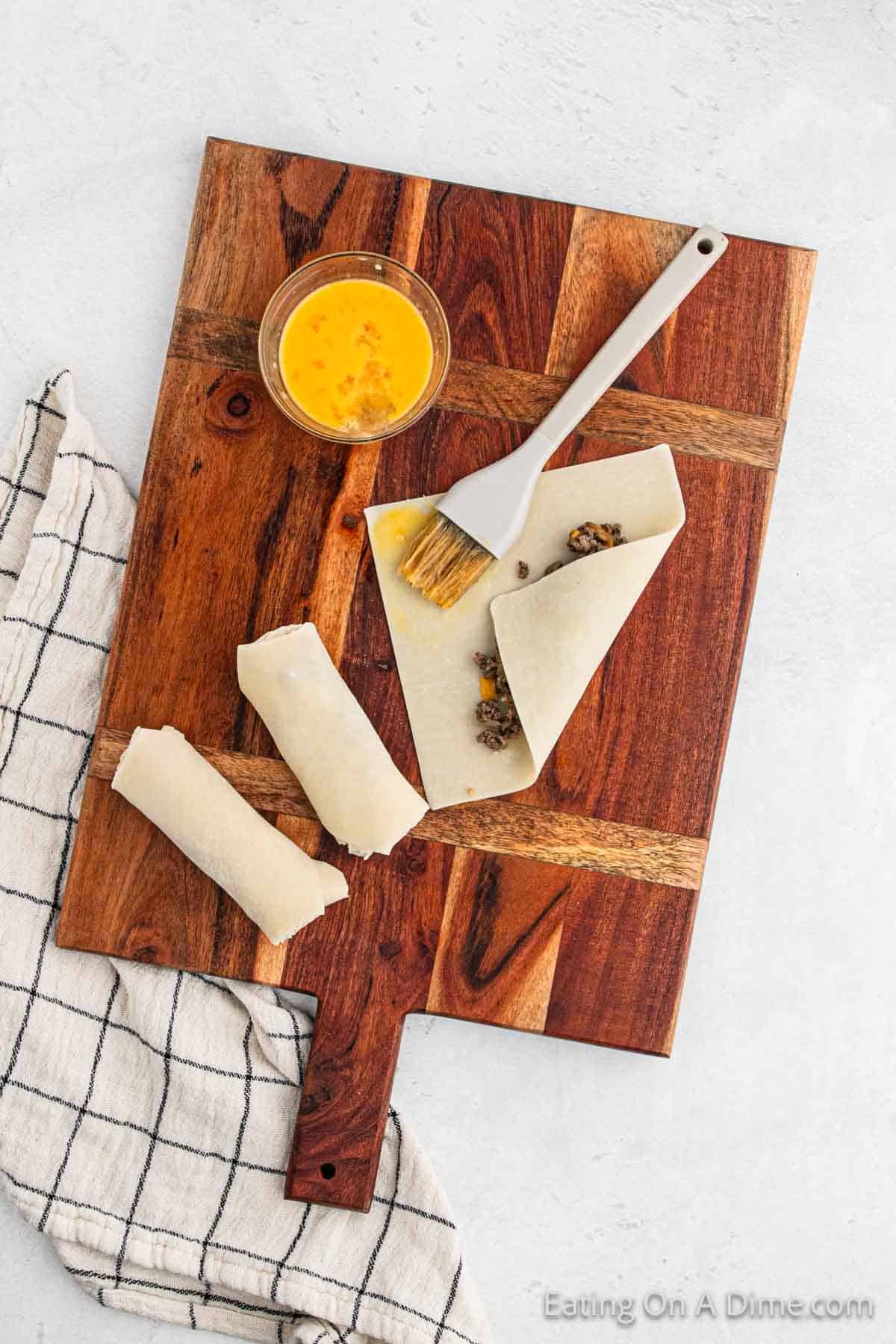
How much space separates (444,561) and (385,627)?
0.43 feet

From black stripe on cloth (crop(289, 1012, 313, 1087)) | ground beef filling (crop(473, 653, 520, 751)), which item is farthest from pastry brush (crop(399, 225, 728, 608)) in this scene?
black stripe on cloth (crop(289, 1012, 313, 1087))

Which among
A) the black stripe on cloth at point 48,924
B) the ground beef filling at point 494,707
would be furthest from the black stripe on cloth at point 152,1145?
the ground beef filling at point 494,707

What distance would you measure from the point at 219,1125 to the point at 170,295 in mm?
1260

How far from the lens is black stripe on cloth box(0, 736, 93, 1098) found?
159 cm

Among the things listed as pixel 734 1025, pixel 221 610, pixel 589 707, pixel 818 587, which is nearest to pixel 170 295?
pixel 221 610

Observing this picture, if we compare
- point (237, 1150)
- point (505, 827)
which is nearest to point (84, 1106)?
point (237, 1150)

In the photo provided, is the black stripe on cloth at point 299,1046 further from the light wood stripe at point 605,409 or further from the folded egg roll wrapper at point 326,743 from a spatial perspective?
the light wood stripe at point 605,409

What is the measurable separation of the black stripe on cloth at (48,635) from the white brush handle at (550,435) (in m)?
0.56

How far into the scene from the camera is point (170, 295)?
65.8 inches

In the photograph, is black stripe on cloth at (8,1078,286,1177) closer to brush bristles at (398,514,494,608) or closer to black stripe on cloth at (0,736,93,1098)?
black stripe on cloth at (0,736,93,1098)

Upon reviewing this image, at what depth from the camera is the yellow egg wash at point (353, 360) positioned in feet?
4.88

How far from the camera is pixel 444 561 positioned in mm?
1521

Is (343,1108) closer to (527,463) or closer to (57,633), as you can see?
(57,633)

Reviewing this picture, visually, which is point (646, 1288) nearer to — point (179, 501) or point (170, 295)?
point (179, 501)
